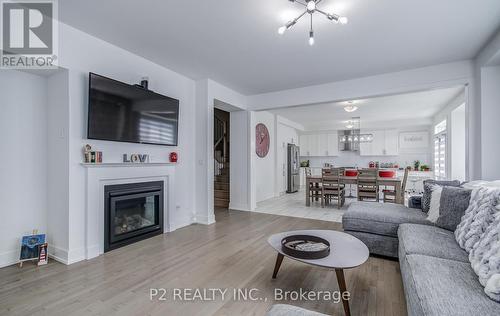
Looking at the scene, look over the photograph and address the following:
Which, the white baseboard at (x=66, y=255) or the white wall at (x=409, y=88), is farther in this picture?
the white wall at (x=409, y=88)

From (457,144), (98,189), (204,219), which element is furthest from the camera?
(457,144)

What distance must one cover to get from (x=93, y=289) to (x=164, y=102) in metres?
2.50

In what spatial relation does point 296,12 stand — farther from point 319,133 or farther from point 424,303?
point 319,133

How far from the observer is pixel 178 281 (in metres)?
2.17

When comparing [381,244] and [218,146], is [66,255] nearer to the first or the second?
[381,244]

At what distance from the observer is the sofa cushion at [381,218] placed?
2.63m

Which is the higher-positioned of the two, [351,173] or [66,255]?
[351,173]

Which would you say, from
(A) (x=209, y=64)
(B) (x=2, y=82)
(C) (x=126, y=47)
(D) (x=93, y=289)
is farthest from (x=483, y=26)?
(B) (x=2, y=82)

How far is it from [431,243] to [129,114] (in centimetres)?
350

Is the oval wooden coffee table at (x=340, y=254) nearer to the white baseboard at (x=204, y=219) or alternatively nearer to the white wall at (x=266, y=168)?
the white baseboard at (x=204, y=219)

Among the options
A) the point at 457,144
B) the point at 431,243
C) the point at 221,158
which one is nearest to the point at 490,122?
the point at 431,243

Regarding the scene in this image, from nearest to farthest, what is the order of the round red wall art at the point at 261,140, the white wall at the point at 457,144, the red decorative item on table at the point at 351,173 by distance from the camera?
the white wall at the point at 457,144 < the red decorative item on table at the point at 351,173 < the round red wall art at the point at 261,140

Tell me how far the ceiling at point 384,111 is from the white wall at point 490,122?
1505mm

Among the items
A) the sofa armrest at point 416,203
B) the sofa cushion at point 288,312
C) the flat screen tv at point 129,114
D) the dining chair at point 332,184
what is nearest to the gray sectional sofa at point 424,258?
the sofa armrest at point 416,203
